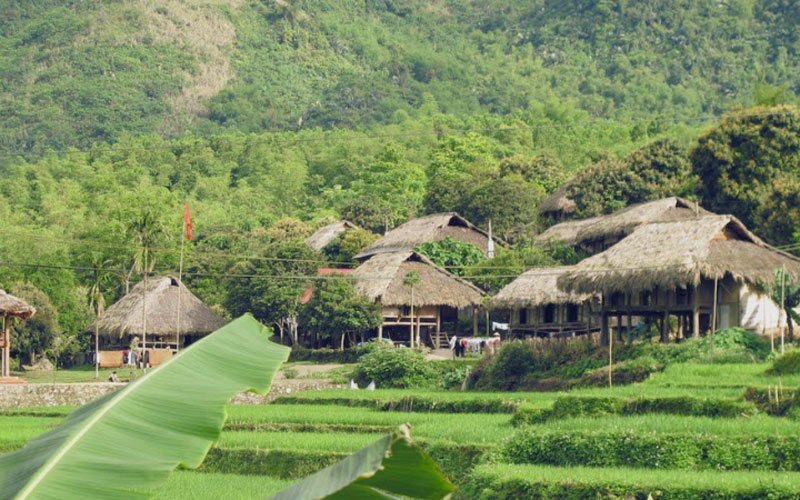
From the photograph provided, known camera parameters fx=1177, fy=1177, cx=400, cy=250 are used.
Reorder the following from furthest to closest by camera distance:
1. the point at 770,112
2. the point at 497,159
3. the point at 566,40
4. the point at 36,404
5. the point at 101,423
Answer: the point at 566,40, the point at 497,159, the point at 770,112, the point at 36,404, the point at 101,423

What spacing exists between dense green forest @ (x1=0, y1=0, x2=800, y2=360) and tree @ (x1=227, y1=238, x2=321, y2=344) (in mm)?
93

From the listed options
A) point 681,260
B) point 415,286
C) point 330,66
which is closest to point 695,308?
point 681,260

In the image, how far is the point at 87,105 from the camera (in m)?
91.4

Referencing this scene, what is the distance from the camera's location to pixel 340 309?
110ft

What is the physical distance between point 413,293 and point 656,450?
21853 mm

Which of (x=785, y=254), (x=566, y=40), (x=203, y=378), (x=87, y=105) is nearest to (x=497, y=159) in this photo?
(x=785, y=254)

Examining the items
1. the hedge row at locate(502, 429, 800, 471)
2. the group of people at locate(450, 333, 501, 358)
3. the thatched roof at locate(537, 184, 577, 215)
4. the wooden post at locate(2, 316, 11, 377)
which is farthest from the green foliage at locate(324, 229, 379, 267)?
the hedge row at locate(502, 429, 800, 471)

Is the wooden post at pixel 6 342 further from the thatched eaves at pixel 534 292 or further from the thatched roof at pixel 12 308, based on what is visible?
the thatched eaves at pixel 534 292

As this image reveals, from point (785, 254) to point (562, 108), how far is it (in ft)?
191

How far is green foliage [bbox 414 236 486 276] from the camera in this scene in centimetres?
3856

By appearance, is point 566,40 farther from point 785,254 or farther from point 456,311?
point 785,254

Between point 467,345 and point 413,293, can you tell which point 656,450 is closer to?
point 467,345

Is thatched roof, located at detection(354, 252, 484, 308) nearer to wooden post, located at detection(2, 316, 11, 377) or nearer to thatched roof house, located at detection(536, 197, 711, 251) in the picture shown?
thatched roof house, located at detection(536, 197, 711, 251)

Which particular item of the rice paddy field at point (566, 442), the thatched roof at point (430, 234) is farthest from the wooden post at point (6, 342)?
the thatched roof at point (430, 234)
